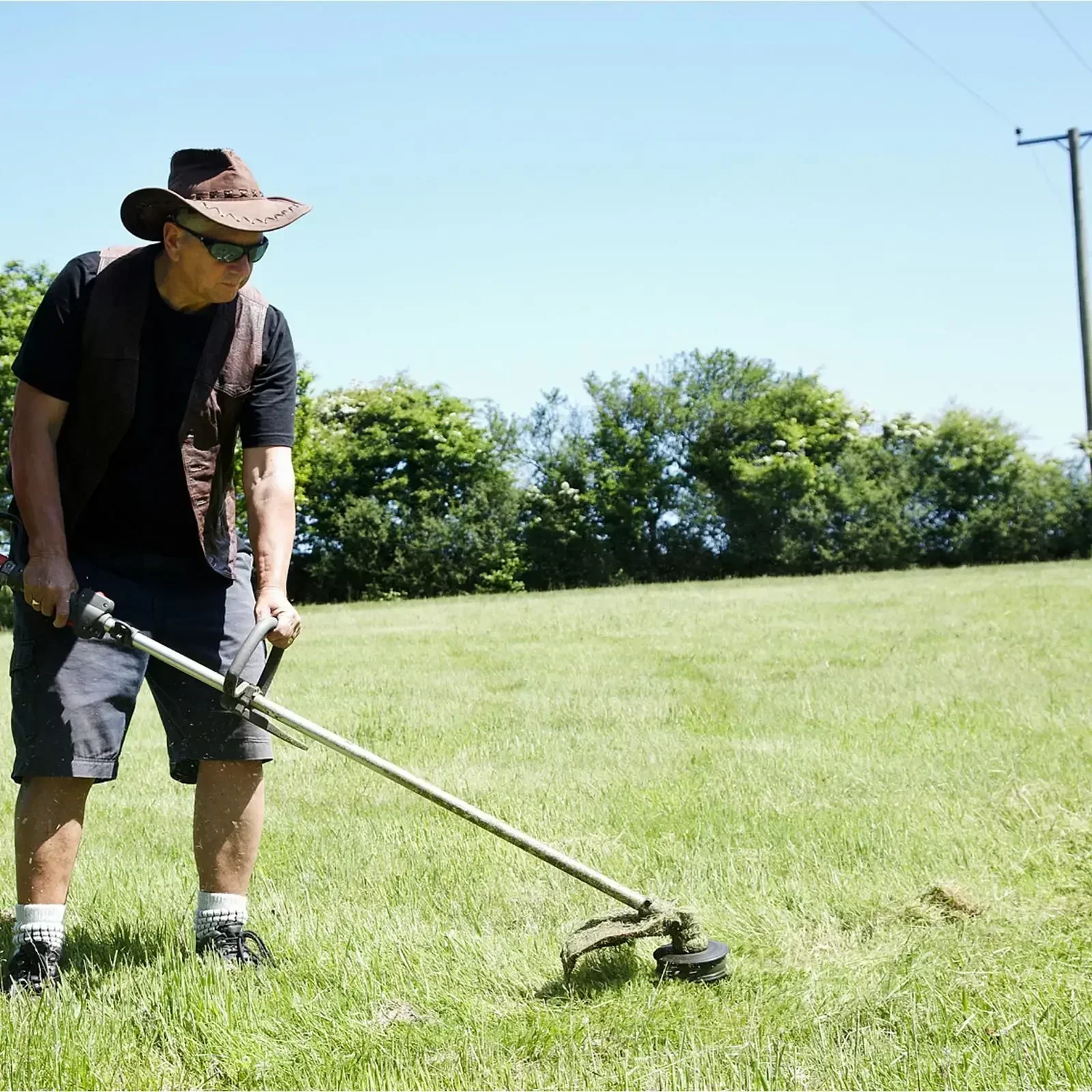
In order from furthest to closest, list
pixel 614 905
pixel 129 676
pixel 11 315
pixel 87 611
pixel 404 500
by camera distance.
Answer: pixel 404 500
pixel 11 315
pixel 614 905
pixel 129 676
pixel 87 611

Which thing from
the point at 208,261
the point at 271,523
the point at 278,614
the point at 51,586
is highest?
the point at 208,261

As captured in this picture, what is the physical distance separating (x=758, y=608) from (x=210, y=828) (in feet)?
49.7

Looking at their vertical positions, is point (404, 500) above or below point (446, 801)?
above

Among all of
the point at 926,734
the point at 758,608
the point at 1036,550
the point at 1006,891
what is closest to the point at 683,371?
the point at 1036,550

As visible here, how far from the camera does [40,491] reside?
3592 millimetres

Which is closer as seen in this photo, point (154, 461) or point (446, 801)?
point (446, 801)

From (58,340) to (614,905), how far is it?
2.56 m

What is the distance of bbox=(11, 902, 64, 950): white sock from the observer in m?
3.56

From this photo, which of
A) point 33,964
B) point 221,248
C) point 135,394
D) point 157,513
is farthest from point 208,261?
point 33,964

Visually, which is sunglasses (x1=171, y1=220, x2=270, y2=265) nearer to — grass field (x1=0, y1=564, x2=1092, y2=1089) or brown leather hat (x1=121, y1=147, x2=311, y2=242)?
brown leather hat (x1=121, y1=147, x2=311, y2=242)

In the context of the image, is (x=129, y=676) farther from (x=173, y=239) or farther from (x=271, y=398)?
(x=173, y=239)

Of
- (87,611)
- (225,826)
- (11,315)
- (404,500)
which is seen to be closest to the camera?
(87,611)

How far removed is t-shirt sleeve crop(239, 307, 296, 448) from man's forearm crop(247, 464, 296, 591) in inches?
4.4

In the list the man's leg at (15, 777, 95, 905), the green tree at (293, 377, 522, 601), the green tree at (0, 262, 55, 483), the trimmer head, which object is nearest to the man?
the man's leg at (15, 777, 95, 905)
